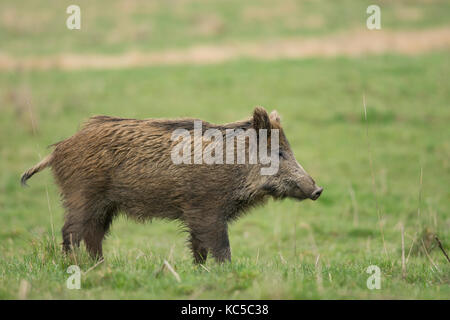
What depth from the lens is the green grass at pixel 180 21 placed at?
26.3m

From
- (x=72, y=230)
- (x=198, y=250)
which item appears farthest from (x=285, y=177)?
(x=72, y=230)

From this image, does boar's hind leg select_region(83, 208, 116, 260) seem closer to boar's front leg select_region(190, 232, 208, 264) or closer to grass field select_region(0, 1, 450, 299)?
grass field select_region(0, 1, 450, 299)

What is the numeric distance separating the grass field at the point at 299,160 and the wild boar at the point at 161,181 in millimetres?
343

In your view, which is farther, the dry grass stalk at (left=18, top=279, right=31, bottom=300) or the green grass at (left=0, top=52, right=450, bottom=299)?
the green grass at (left=0, top=52, right=450, bottom=299)

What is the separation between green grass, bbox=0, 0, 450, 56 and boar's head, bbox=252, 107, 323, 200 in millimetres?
19634

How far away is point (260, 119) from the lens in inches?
241

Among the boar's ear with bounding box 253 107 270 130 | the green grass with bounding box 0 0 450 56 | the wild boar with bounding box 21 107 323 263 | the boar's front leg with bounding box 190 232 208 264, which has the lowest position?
the boar's front leg with bounding box 190 232 208 264

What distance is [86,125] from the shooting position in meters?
6.39

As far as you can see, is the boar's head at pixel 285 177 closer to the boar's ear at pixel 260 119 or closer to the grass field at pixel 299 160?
the boar's ear at pixel 260 119

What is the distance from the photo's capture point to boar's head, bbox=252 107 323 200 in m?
6.12

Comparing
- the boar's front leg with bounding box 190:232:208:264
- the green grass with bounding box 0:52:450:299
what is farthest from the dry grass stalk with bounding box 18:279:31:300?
the boar's front leg with bounding box 190:232:208:264

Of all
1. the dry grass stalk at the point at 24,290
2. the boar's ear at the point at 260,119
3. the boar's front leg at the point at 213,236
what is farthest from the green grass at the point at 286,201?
the boar's ear at the point at 260,119
